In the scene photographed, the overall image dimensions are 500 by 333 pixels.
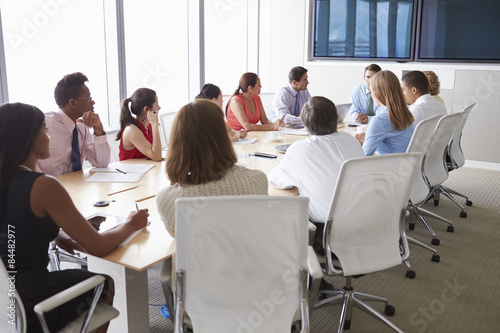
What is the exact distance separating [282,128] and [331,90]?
9.88 ft

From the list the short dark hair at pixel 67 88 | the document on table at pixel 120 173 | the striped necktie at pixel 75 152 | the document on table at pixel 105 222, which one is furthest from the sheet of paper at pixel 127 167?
the document on table at pixel 105 222

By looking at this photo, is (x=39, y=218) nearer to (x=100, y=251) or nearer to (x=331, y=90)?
(x=100, y=251)

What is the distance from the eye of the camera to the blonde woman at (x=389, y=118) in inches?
132

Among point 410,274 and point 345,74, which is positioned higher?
point 345,74

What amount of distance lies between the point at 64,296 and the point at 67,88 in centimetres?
177

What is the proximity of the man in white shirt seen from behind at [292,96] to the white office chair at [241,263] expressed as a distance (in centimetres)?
355

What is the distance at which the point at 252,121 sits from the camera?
192 inches

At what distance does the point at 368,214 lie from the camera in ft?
7.39

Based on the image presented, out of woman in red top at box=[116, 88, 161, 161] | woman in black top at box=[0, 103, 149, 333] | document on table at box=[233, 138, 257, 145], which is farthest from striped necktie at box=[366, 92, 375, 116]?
woman in black top at box=[0, 103, 149, 333]

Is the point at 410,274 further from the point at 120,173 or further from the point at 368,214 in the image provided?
the point at 120,173

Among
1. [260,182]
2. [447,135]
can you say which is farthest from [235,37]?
[260,182]

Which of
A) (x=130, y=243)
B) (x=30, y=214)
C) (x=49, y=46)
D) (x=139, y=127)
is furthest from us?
(x=49, y=46)

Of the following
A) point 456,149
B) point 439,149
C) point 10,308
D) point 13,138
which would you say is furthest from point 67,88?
point 456,149

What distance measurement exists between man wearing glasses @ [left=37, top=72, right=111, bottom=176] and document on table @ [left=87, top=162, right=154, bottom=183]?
96 millimetres
